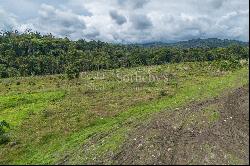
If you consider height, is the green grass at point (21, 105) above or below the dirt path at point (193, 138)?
below

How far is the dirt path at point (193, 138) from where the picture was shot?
777 inches

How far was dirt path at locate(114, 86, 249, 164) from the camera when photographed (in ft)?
64.7

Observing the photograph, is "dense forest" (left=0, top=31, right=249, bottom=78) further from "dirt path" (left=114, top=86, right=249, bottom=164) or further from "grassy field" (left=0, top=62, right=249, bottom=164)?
"dirt path" (left=114, top=86, right=249, bottom=164)

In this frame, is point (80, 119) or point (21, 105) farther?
point (21, 105)

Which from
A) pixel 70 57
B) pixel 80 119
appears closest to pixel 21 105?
pixel 80 119

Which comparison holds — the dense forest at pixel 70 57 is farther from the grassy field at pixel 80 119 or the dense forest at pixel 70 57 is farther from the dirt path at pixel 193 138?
the dirt path at pixel 193 138

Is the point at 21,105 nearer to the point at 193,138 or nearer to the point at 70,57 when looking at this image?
the point at 193,138

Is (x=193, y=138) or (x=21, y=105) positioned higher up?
(x=193, y=138)

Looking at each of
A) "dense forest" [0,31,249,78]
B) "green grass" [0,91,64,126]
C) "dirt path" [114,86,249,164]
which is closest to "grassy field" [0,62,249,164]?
"green grass" [0,91,64,126]

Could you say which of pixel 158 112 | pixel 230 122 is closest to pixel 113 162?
pixel 230 122

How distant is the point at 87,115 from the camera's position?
3466 cm

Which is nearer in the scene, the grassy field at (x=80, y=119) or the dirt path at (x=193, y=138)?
the dirt path at (x=193, y=138)

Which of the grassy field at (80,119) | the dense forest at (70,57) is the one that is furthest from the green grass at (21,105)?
the dense forest at (70,57)

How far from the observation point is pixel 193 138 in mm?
22641
